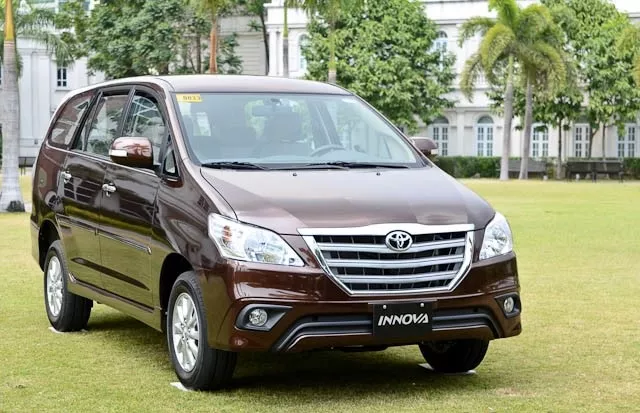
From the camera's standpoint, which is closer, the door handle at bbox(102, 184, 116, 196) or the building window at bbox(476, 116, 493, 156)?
the door handle at bbox(102, 184, 116, 196)

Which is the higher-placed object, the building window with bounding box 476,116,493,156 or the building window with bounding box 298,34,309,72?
the building window with bounding box 298,34,309,72

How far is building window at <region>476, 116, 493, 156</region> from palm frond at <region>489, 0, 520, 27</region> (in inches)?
641

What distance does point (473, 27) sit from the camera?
5578cm

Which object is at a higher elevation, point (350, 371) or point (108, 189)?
point (108, 189)

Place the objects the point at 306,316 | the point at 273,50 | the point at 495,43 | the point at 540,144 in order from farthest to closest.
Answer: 1. the point at 273,50
2. the point at 540,144
3. the point at 495,43
4. the point at 306,316

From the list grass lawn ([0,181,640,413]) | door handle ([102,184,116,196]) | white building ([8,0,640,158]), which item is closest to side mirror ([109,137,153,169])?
door handle ([102,184,116,196])

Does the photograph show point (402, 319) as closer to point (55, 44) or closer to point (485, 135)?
point (55, 44)

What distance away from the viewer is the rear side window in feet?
32.4

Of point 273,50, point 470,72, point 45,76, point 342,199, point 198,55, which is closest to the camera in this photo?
point 342,199

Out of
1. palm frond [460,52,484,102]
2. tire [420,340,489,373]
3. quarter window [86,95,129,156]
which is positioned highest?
palm frond [460,52,484,102]

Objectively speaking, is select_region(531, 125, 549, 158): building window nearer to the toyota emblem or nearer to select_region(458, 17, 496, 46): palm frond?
select_region(458, 17, 496, 46): palm frond

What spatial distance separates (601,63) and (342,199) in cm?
5556

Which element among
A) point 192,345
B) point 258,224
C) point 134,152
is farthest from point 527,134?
point 258,224

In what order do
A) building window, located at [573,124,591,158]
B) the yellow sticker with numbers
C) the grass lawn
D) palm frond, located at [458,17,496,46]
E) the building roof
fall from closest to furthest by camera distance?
1. the grass lawn
2. the yellow sticker with numbers
3. the building roof
4. palm frond, located at [458,17,496,46]
5. building window, located at [573,124,591,158]
